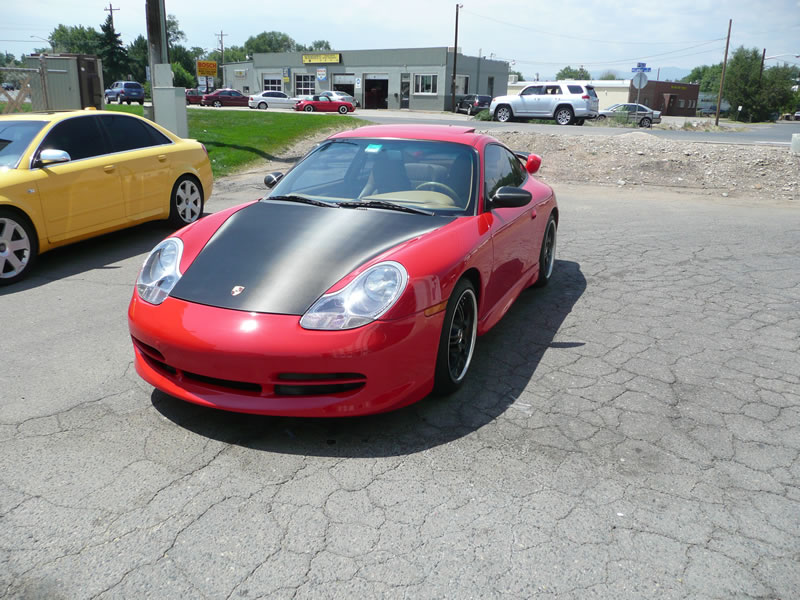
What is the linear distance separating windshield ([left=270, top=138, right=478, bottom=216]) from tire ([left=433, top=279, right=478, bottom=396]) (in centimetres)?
65

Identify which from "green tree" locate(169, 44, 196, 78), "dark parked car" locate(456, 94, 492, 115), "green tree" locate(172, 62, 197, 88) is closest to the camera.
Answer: "dark parked car" locate(456, 94, 492, 115)

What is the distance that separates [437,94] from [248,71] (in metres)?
24.5

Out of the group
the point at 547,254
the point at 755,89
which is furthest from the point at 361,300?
the point at 755,89

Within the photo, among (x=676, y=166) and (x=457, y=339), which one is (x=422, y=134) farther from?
(x=676, y=166)

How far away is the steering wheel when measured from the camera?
439cm

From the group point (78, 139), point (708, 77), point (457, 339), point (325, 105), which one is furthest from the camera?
point (708, 77)

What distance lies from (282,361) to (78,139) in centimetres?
521

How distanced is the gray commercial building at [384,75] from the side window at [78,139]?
53891mm

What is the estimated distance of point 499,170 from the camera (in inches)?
199

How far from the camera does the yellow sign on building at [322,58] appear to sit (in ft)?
210

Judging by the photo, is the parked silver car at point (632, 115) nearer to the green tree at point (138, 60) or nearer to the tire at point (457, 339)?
the tire at point (457, 339)

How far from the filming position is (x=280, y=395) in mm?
3205

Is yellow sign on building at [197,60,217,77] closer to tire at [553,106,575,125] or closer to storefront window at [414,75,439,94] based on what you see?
storefront window at [414,75,439,94]

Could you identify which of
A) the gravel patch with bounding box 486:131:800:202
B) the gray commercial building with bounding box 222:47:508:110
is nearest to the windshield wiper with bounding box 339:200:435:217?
the gravel patch with bounding box 486:131:800:202
